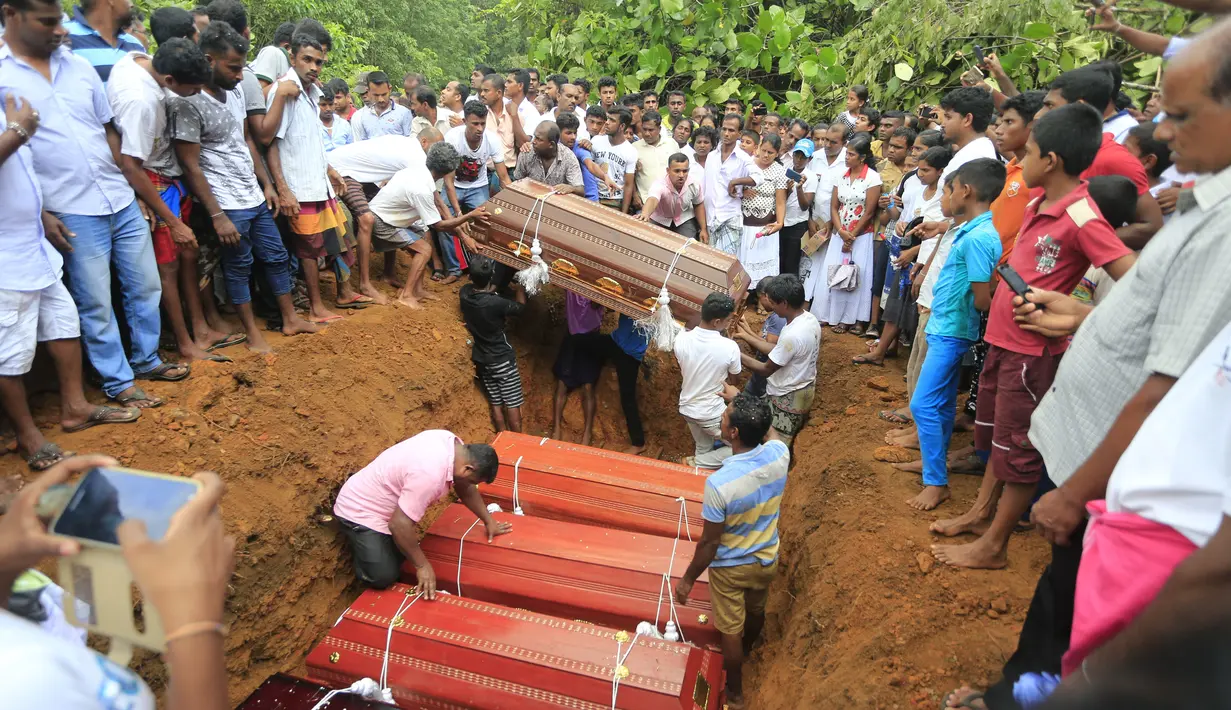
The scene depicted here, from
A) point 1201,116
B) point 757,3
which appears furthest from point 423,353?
point 757,3

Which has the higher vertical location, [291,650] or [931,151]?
[931,151]

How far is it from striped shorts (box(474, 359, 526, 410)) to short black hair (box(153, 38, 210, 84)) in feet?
9.43

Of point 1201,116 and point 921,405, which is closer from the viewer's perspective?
point 1201,116

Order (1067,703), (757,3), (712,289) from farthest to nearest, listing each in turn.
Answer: (757,3) → (712,289) → (1067,703)

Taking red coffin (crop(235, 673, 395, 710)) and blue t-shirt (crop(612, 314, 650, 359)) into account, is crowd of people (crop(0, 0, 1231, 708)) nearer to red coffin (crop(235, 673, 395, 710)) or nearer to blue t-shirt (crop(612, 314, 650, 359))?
blue t-shirt (crop(612, 314, 650, 359))

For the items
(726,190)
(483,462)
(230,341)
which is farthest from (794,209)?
(230,341)

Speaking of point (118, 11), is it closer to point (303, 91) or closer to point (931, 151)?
point (303, 91)

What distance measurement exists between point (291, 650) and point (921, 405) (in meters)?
3.51

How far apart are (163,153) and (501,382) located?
2.86 meters

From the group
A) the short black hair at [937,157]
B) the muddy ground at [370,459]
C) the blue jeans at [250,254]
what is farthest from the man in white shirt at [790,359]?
the blue jeans at [250,254]

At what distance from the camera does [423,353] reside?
5.38 meters

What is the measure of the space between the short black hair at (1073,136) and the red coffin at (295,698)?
12.0ft

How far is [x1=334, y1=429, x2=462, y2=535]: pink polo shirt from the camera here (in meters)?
3.76

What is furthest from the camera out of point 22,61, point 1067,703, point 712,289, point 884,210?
point 884,210
